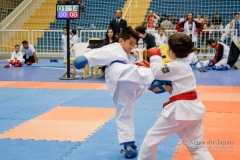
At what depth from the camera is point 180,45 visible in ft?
11.3

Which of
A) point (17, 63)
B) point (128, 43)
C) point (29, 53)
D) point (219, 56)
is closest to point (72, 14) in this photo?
point (17, 63)

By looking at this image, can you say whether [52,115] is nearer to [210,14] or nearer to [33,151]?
[33,151]

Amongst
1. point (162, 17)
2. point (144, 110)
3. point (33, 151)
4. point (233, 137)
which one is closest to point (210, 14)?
point (162, 17)

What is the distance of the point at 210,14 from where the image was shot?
20.0 metres

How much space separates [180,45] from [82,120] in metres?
3.14

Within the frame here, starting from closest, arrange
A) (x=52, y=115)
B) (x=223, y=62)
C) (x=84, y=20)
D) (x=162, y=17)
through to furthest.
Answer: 1. (x=52, y=115)
2. (x=223, y=62)
3. (x=162, y=17)
4. (x=84, y=20)

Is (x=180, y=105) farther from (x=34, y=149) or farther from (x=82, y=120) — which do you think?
(x=82, y=120)

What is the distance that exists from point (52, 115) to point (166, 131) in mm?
3447

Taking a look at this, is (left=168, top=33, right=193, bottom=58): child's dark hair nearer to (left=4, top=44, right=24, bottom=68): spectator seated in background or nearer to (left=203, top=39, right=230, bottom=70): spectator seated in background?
(left=203, top=39, right=230, bottom=70): spectator seated in background

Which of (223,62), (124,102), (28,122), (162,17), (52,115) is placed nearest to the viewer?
(124,102)

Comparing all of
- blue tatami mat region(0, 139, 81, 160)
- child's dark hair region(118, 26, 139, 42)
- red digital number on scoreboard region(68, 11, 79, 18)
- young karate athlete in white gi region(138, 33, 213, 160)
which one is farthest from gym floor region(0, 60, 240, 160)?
red digital number on scoreboard region(68, 11, 79, 18)

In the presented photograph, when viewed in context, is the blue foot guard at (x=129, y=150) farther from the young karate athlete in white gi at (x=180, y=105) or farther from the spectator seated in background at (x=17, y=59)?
the spectator seated in background at (x=17, y=59)

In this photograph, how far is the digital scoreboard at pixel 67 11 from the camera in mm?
10953

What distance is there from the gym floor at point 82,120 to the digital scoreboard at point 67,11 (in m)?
1.91
